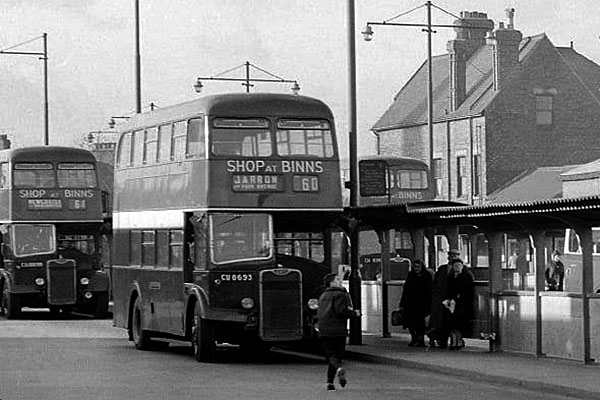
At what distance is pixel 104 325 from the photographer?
39.5 m

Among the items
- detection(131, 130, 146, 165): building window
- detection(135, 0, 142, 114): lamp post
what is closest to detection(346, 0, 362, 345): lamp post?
detection(131, 130, 146, 165): building window

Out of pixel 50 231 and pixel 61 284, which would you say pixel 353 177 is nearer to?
pixel 61 284

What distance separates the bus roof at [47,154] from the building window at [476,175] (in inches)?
1128

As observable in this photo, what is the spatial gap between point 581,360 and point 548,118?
48.7 metres

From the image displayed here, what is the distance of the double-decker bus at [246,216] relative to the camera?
25.0 m

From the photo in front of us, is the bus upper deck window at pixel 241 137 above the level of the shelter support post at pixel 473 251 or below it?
above

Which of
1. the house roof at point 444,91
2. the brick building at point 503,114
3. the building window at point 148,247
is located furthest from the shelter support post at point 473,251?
the brick building at point 503,114

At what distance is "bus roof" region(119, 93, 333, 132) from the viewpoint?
25.7m

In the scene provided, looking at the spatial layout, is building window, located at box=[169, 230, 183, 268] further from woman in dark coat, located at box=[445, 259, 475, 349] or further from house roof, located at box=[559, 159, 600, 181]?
house roof, located at box=[559, 159, 600, 181]

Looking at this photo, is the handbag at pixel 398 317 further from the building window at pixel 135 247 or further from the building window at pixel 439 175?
the building window at pixel 439 175

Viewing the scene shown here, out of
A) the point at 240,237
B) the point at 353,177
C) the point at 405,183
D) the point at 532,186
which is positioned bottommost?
the point at 240,237

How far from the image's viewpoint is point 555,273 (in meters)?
38.0

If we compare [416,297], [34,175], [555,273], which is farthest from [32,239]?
[416,297]

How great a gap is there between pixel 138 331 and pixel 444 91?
153 feet
